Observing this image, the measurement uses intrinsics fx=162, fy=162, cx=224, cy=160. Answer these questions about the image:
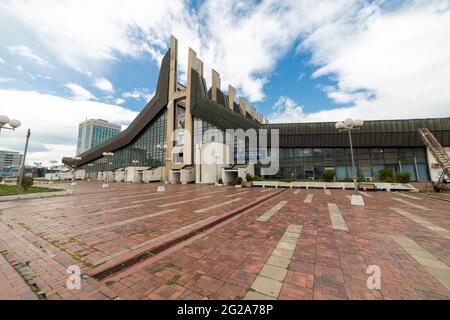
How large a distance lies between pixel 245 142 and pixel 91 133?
84614 millimetres

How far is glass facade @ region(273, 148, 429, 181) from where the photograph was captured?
25.0 meters

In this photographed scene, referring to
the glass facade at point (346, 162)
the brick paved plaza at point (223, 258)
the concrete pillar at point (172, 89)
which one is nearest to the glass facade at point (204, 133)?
the concrete pillar at point (172, 89)

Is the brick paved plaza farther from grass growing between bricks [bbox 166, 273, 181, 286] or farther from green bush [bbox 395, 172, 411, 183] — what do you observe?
green bush [bbox 395, 172, 411, 183]

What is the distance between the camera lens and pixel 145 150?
39.6 m

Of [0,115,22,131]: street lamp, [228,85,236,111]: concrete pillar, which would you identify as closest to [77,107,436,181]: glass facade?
[228,85,236,111]: concrete pillar

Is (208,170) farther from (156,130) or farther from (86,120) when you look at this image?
(86,120)

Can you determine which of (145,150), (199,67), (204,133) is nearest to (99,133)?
(145,150)

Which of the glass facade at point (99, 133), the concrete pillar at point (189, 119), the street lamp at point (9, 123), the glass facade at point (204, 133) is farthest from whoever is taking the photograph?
the glass facade at point (99, 133)

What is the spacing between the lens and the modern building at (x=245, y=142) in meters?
25.3

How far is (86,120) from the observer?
79.6 meters

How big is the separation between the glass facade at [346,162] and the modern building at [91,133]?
87.5 meters

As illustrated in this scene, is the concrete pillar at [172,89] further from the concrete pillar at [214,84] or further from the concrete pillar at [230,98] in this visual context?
the concrete pillar at [230,98]

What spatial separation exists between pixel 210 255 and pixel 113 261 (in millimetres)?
1772

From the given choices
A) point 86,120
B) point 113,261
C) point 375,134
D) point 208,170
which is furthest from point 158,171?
point 86,120
